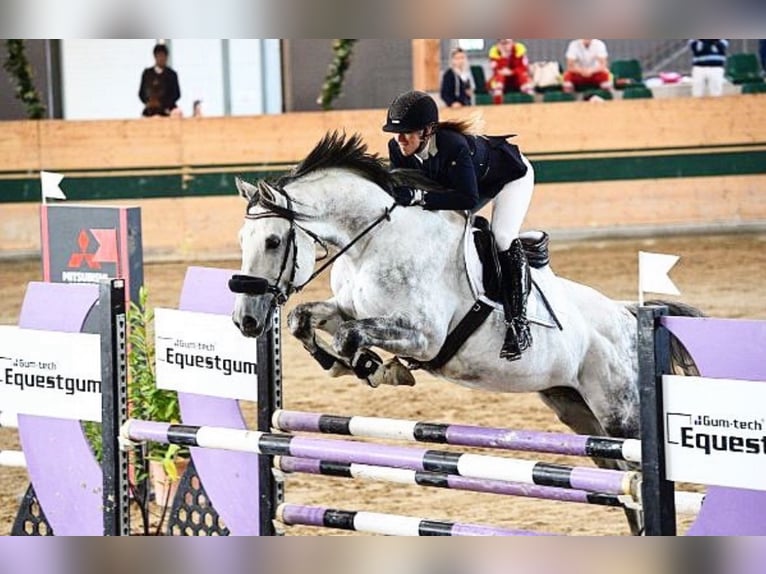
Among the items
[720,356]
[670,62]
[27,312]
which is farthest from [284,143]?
[720,356]

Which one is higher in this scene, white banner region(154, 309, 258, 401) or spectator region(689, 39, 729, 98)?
spectator region(689, 39, 729, 98)

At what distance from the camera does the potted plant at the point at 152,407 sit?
4297 mm

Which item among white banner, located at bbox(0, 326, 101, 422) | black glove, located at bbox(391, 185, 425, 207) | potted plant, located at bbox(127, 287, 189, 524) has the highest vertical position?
black glove, located at bbox(391, 185, 425, 207)

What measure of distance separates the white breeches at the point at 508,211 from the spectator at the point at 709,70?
7562mm

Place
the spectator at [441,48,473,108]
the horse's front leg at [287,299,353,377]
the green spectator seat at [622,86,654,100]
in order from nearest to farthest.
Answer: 1. the horse's front leg at [287,299,353,377]
2. the spectator at [441,48,473,108]
3. the green spectator seat at [622,86,654,100]

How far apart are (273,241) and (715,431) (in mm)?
1214

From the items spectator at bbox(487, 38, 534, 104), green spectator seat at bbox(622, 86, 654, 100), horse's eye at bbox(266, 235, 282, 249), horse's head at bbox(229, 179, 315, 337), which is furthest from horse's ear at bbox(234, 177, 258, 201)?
green spectator seat at bbox(622, 86, 654, 100)

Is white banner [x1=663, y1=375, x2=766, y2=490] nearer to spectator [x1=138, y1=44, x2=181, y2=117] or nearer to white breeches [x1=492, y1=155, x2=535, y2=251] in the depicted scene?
white breeches [x1=492, y1=155, x2=535, y2=251]

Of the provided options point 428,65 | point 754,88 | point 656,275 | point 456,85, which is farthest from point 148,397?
point 754,88

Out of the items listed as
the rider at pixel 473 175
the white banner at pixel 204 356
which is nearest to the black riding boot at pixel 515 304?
the rider at pixel 473 175

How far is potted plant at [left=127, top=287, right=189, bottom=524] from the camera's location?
4.30 meters

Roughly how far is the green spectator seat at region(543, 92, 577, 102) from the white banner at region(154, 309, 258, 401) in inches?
285

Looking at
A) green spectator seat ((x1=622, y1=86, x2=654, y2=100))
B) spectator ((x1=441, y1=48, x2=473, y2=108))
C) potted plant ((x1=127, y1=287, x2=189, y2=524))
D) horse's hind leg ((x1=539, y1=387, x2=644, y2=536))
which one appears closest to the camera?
horse's hind leg ((x1=539, y1=387, x2=644, y2=536))

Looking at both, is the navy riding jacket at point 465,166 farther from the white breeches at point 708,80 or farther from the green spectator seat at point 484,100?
the white breeches at point 708,80
